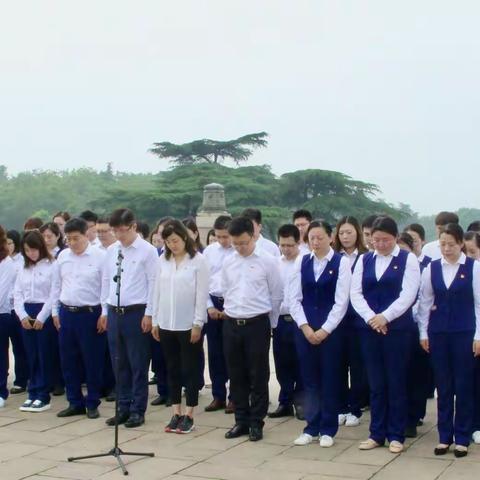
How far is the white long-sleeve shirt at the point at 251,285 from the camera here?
661 cm

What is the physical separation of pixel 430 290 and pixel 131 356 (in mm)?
2604

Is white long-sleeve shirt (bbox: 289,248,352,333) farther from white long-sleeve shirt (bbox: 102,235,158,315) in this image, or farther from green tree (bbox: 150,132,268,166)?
green tree (bbox: 150,132,268,166)

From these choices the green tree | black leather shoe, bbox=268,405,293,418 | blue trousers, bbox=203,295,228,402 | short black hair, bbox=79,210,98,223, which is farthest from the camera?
the green tree

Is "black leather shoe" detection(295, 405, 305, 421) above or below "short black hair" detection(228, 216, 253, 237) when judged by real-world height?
below

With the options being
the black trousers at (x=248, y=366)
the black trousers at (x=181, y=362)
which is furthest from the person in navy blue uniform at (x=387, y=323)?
the black trousers at (x=181, y=362)

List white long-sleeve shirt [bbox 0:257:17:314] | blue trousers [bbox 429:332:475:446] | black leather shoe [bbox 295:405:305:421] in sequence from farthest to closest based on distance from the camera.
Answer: white long-sleeve shirt [bbox 0:257:17:314] < black leather shoe [bbox 295:405:305:421] < blue trousers [bbox 429:332:475:446]

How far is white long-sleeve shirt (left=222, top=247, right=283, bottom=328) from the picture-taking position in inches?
260

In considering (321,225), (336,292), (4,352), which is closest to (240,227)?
(321,225)

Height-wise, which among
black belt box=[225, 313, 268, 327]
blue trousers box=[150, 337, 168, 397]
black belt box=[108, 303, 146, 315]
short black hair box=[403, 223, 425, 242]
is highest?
short black hair box=[403, 223, 425, 242]

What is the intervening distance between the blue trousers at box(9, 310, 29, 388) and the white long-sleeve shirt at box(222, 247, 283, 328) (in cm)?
277

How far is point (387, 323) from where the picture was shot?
6.05 m

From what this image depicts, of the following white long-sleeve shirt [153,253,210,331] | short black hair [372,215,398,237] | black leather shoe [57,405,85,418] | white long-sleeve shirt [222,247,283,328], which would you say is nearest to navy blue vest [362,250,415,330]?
short black hair [372,215,398,237]

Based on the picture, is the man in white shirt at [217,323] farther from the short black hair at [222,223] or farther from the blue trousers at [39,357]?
the blue trousers at [39,357]

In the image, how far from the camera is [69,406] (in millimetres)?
7668
